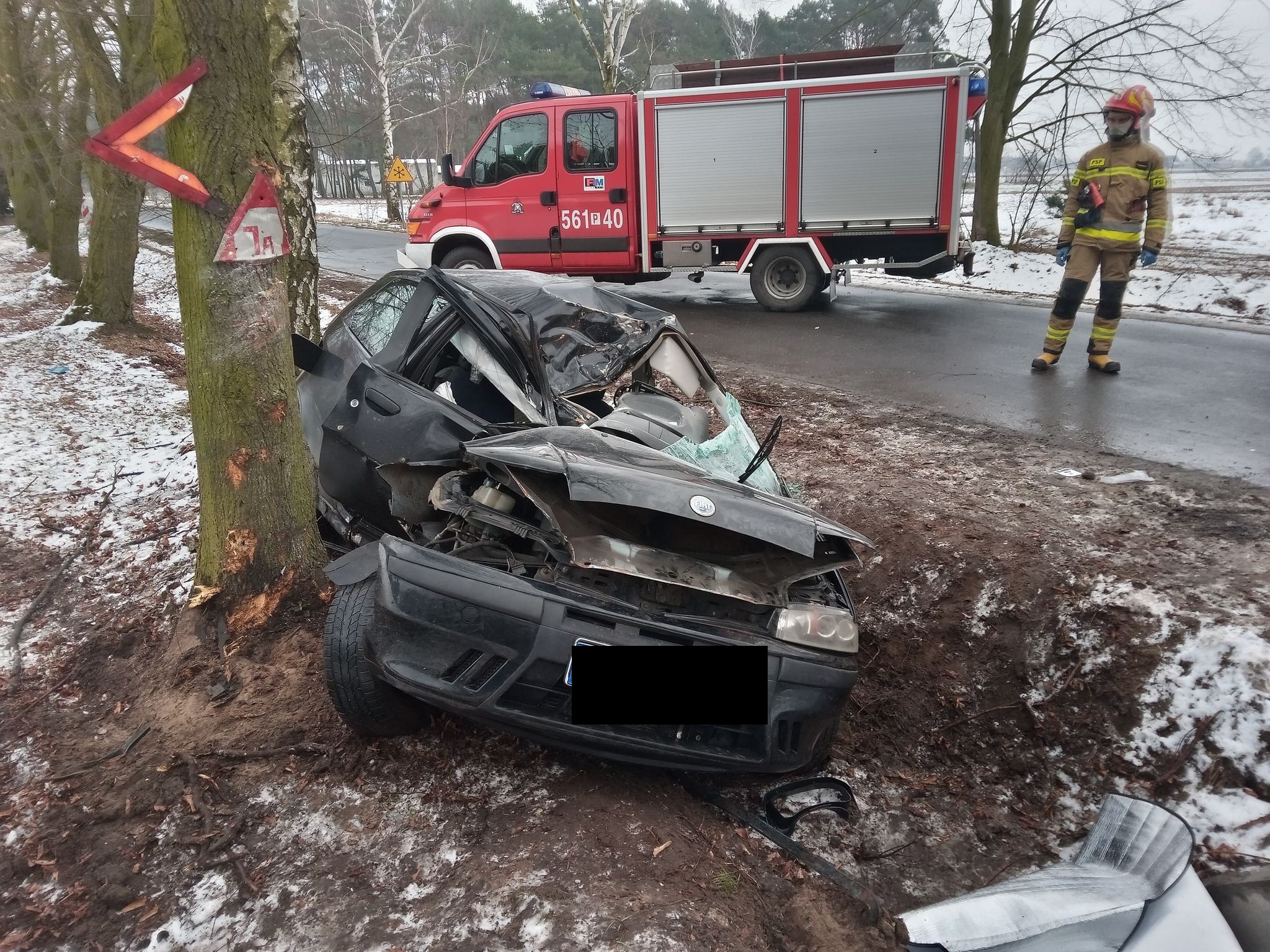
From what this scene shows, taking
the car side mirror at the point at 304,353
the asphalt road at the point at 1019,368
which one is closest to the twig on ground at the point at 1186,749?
the asphalt road at the point at 1019,368

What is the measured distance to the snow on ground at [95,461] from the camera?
442 centimetres

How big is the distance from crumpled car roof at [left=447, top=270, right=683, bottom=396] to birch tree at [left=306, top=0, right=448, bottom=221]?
18165 millimetres

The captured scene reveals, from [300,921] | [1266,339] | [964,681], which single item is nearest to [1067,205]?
[1266,339]

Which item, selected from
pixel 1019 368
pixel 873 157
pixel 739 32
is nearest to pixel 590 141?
pixel 873 157

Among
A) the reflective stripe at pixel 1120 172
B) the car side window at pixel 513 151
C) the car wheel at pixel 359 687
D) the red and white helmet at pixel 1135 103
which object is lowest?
the car wheel at pixel 359 687

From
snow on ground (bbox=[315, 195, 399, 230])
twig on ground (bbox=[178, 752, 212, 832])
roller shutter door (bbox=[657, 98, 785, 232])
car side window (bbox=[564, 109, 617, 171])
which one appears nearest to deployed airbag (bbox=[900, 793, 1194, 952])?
twig on ground (bbox=[178, 752, 212, 832])

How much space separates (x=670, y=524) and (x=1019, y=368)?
18.8 ft

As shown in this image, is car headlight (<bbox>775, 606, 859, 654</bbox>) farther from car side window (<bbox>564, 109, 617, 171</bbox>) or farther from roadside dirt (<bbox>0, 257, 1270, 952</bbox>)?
car side window (<bbox>564, 109, 617, 171</bbox>)

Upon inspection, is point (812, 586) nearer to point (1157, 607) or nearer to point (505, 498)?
point (505, 498)

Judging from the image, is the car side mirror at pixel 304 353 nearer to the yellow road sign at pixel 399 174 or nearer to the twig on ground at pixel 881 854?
the twig on ground at pixel 881 854

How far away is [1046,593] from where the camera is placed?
3.45 m

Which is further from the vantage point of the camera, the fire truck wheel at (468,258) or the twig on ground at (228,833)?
the fire truck wheel at (468,258)

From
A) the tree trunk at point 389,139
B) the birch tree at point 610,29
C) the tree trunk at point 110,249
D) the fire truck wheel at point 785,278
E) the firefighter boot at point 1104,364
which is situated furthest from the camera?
the tree trunk at point 389,139

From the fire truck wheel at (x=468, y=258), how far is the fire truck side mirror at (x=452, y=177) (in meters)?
0.80
